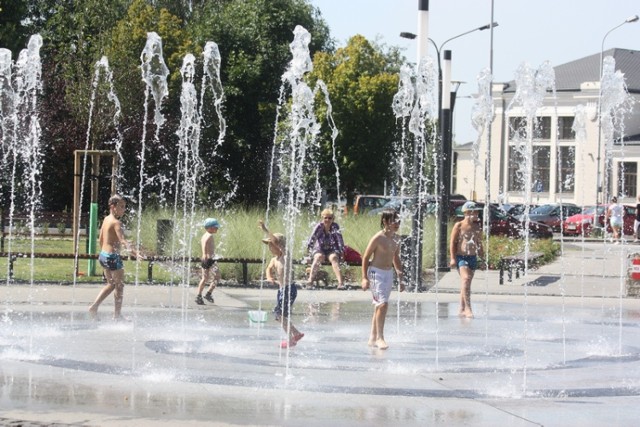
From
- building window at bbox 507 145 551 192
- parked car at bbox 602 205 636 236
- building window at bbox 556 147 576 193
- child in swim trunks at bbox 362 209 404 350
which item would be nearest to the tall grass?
child in swim trunks at bbox 362 209 404 350

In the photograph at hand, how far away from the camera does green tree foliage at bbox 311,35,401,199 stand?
185ft

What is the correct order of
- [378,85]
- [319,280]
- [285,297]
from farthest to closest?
[378,85]
[319,280]
[285,297]

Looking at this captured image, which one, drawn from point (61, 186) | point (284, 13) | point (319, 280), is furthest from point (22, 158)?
point (319, 280)

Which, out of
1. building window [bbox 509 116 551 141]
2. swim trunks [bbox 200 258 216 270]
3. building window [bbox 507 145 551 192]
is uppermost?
building window [bbox 509 116 551 141]

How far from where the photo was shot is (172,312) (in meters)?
16.7

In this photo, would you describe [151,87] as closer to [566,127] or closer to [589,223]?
[589,223]

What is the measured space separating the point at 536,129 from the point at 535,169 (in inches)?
263

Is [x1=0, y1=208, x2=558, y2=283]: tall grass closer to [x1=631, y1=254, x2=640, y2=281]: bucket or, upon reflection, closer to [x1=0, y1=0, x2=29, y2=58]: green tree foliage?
[x1=631, y1=254, x2=640, y2=281]: bucket

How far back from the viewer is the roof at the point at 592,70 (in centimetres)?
7981

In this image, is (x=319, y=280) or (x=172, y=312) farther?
(x=319, y=280)

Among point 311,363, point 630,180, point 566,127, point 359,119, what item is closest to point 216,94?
point 359,119

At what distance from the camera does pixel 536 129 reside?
256 ft

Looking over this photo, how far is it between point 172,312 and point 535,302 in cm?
668

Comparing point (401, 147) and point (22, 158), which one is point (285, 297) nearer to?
point (22, 158)
